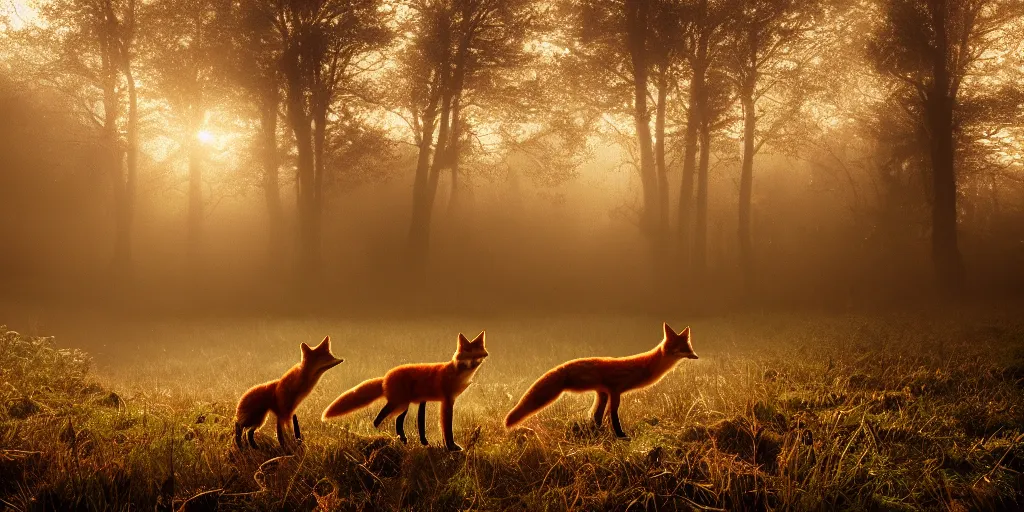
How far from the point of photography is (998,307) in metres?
19.1

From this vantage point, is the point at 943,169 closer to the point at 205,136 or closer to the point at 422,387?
the point at 422,387

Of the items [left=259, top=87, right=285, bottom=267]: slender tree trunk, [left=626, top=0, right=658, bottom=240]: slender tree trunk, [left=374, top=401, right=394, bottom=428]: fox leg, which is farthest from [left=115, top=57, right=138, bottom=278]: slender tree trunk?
[left=374, top=401, right=394, bottom=428]: fox leg

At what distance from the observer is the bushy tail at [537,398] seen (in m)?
2.54

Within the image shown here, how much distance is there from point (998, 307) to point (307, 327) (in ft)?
67.9

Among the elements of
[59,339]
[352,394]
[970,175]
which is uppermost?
[970,175]

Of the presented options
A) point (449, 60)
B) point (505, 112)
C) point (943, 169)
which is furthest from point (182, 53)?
point (943, 169)

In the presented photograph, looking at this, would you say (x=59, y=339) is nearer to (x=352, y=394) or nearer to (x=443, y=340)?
(x=443, y=340)

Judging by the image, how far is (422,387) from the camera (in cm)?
255

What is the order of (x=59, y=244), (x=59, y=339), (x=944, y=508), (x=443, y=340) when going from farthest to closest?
(x=59, y=244), (x=59, y=339), (x=443, y=340), (x=944, y=508)

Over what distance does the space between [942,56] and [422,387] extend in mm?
29557

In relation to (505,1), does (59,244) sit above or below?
below

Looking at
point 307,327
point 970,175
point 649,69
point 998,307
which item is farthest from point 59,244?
point 970,175

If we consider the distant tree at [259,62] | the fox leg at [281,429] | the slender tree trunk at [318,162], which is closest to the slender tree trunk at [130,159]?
the distant tree at [259,62]

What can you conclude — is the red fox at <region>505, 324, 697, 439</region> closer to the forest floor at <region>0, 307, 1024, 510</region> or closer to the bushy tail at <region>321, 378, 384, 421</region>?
the bushy tail at <region>321, 378, 384, 421</region>
